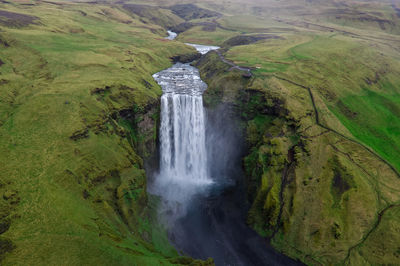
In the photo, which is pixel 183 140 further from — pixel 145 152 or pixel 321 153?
pixel 321 153

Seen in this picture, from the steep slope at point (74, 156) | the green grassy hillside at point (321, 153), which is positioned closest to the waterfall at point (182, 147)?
the steep slope at point (74, 156)

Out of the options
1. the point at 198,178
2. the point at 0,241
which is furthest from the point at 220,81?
the point at 0,241

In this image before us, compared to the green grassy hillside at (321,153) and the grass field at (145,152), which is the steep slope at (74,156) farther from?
the green grassy hillside at (321,153)

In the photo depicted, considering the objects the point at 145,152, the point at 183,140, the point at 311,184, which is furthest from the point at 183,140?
the point at 311,184

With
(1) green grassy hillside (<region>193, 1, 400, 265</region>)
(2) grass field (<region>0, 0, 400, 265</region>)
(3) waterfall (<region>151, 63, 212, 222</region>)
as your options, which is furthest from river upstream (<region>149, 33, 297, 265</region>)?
(1) green grassy hillside (<region>193, 1, 400, 265</region>)

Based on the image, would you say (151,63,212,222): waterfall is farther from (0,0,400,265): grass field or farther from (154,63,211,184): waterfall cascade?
(0,0,400,265): grass field

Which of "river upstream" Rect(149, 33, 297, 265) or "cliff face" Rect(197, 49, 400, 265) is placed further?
"river upstream" Rect(149, 33, 297, 265)

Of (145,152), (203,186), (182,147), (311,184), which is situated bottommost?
(203,186)
